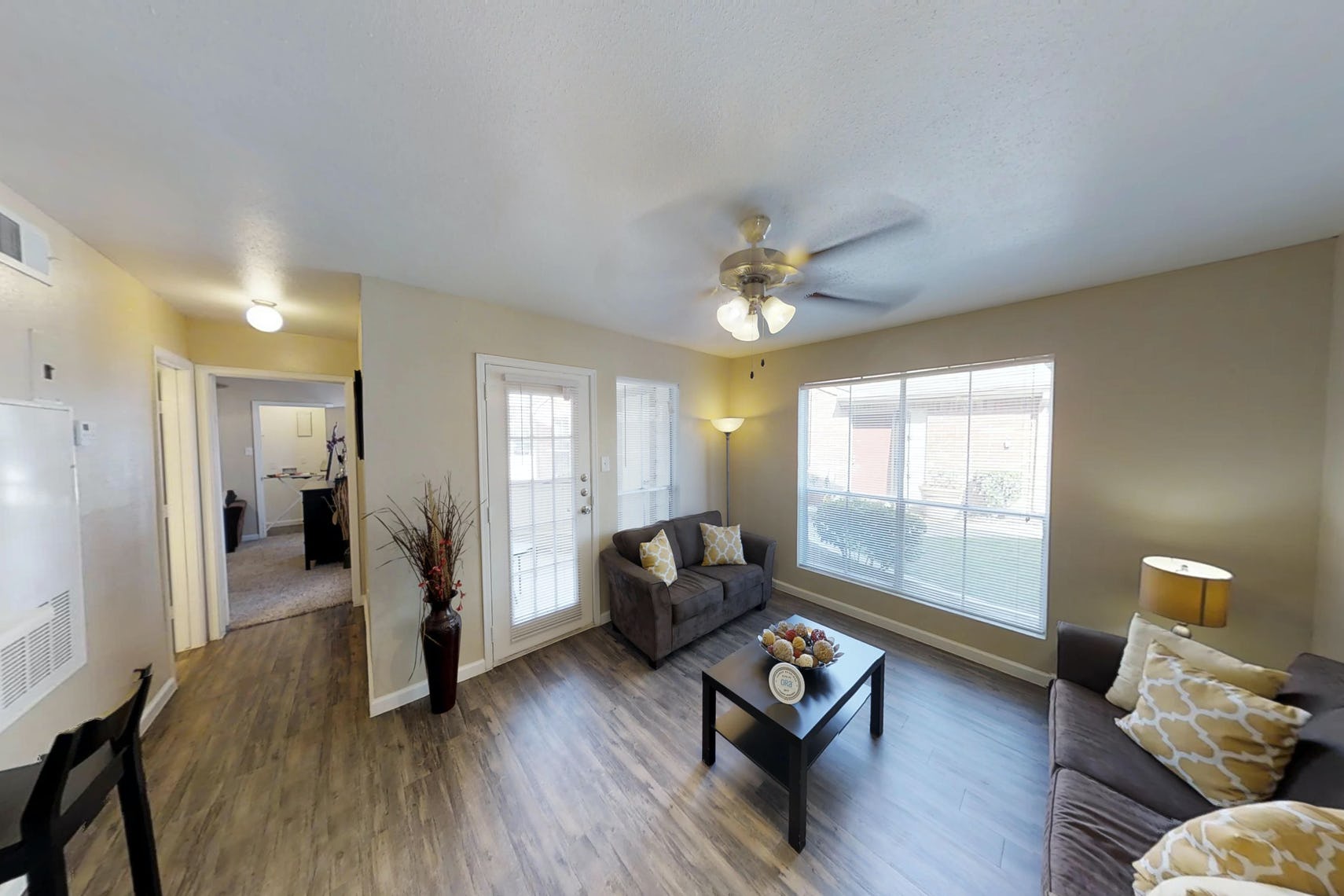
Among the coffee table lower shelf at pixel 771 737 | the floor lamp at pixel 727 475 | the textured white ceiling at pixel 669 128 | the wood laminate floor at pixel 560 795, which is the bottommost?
the wood laminate floor at pixel 560 795

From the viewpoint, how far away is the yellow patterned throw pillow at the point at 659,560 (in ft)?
10.3

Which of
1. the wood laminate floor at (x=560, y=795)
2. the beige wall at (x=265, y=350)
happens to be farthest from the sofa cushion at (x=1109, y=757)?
the beige wall at (x=265, y=350)

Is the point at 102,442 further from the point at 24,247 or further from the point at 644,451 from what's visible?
the point at 644,451

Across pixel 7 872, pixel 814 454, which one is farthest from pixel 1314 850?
pixel 814 454

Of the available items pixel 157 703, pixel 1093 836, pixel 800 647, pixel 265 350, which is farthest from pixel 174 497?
pixel 1093 836

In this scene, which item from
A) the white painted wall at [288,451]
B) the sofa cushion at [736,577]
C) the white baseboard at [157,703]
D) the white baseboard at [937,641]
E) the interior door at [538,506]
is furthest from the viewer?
the white painted wall at [288,451]

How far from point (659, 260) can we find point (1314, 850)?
8.72ft

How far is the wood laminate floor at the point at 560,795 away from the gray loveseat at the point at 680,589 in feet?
1.00

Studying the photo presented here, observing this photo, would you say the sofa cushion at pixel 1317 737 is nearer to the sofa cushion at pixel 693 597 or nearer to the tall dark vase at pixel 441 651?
the sofa cushion at pixel 693 597

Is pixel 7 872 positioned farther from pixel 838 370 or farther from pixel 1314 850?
pixel 838 370

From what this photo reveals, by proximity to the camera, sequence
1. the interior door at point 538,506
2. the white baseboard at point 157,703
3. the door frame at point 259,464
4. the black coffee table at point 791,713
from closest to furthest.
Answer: the black coffee table at point 791,713 < the white baseboard at point 157,703 < the interior door at point 538,506 < the door frame at point 259,464

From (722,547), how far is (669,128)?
3098 millimetres

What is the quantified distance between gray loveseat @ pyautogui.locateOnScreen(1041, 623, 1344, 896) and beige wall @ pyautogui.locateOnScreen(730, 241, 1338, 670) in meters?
0.79

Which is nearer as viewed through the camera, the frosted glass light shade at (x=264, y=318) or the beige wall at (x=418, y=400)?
the beige wall at (x=418, y=400)
